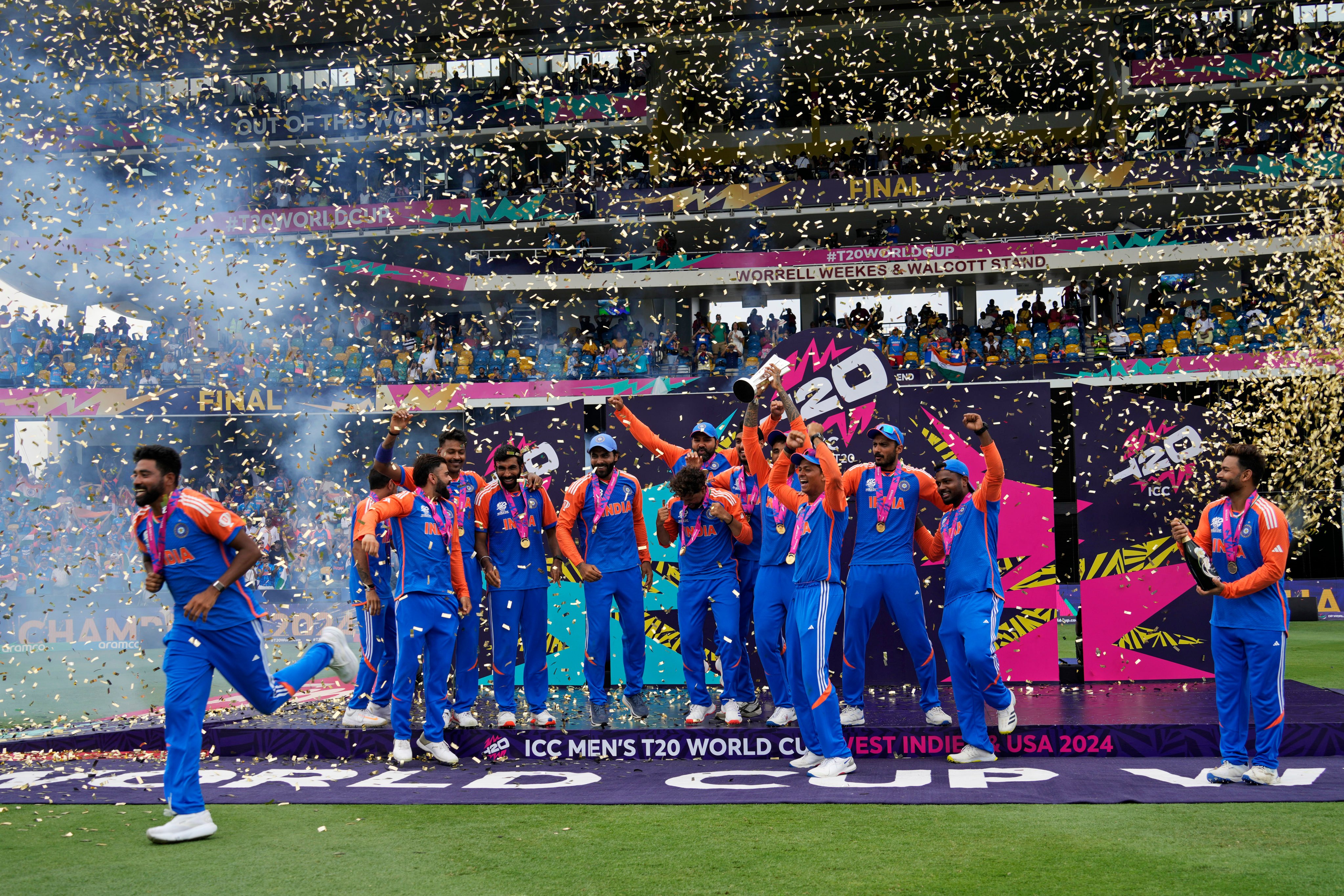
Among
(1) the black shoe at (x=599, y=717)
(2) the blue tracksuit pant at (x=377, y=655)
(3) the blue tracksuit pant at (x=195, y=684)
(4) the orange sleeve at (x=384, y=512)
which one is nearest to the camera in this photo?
(3) the blue tracksuit pant at (x=195, y=684)

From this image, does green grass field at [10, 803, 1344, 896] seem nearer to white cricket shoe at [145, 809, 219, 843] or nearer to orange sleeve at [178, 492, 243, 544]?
white cricket shoe at [145, 809, 219, 843]

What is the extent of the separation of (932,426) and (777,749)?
3679mm

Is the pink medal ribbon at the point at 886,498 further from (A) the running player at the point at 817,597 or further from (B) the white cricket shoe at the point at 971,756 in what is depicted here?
(B) the white cricket shoe at the point at 971,756

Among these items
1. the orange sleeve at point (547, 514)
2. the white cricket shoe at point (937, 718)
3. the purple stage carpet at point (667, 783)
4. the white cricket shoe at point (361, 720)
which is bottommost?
the purple stage carpet at point (667, 783)

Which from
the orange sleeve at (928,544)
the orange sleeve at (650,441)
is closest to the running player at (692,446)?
the orange sleeve at (650,441)

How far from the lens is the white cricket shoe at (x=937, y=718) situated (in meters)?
7.73

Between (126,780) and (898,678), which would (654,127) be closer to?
(898,678)

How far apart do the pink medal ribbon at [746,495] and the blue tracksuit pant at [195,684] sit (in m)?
3.91

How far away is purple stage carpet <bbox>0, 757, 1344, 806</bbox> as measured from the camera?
6.21 meters

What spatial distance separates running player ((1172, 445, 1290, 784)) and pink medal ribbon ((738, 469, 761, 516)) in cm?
323

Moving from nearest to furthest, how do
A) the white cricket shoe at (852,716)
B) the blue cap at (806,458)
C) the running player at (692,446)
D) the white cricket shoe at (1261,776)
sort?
the white cricket shoe at (1261,776), the blue cap at (806,458), the white cricket shoe at (852,716), the running player at (692,446)

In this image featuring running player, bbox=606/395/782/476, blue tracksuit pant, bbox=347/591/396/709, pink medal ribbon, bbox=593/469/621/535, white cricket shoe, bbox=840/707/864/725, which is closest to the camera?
white cricket shoe, bbox=840/707/864/725

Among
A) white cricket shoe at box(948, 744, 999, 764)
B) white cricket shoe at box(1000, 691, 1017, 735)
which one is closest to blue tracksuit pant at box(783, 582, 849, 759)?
white cricket shoe at box(948, 744, 999, 764)

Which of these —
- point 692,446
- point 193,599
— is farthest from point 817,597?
point 193,599
